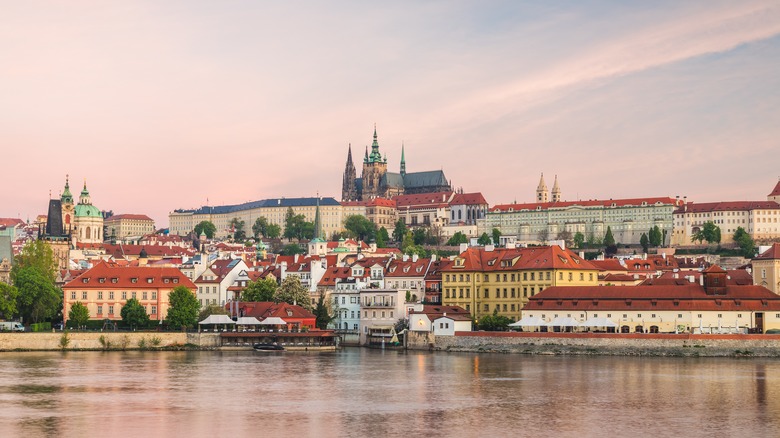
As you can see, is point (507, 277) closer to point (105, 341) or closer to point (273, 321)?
point (273, 321)

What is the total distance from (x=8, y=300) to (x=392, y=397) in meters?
43.5

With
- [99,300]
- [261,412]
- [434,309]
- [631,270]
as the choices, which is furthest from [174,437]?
[631,270]

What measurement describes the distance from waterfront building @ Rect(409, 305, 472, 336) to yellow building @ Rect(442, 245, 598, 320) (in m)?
4.37

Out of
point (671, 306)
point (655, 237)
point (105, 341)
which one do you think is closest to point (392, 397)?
point (671, 306)

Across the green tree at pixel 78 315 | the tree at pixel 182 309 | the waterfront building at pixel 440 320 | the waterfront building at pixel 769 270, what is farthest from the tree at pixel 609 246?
the green tree at pixel 78 315

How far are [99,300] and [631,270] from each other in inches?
1974

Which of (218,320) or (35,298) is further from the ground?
(35,298)

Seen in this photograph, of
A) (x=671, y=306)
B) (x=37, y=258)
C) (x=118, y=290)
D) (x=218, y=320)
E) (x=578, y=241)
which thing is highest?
(x=578, y=241)

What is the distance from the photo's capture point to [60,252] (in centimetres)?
14125

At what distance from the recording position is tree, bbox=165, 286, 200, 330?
3233 inches

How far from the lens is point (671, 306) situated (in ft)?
244

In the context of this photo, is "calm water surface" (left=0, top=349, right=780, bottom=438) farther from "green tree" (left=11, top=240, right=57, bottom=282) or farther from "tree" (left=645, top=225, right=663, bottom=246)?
"tree" (left=645, top=225, right=663, bottom=246)

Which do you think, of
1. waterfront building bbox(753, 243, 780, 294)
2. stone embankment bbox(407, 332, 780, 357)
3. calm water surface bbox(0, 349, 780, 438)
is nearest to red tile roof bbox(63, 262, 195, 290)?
calm water surface bbox(0, 349, 780, 438)

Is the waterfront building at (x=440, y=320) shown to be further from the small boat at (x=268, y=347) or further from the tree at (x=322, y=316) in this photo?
the small boat at (x=268, y=347)
